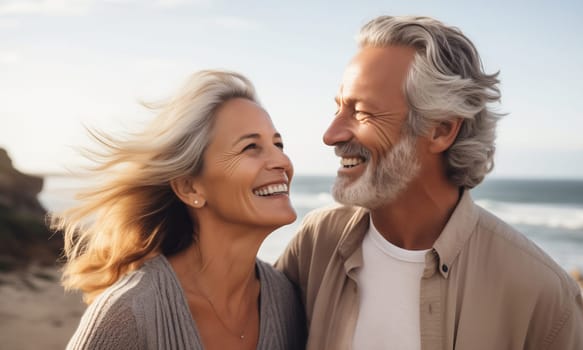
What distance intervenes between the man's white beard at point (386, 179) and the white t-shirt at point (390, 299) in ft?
0.83

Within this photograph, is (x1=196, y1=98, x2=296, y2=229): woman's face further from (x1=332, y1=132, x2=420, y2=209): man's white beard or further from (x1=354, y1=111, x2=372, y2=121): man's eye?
(x1=354, y1=111, x2=372, y2=121): man's eye

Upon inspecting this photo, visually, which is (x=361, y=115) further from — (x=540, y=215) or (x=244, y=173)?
(x=540, y=215)

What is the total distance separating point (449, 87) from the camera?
3172 millimetres

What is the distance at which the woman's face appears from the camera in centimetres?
297

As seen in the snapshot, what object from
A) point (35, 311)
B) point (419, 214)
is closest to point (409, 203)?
point (419, 214)

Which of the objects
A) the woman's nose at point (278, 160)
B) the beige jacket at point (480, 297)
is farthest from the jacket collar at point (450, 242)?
the woman's nose at point (278, 160)

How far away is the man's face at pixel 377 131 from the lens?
10.3 ft

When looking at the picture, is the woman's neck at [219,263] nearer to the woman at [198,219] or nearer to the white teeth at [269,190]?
the woman at [198,219]

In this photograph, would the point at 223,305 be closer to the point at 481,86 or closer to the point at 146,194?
the point at 146,194

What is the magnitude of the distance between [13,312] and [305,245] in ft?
19.8

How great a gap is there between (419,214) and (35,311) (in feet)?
22.4

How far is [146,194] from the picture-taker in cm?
322

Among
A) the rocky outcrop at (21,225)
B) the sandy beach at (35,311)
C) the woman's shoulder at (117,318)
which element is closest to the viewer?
the woman's shoulder at (117,318)

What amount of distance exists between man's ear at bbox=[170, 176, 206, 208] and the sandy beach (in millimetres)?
5049
